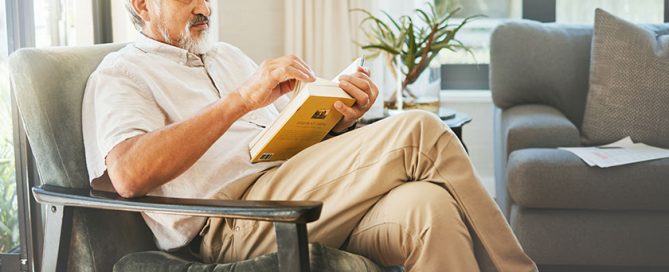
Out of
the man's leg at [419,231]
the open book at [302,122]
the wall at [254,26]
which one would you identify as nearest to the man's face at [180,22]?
the open book at [302,122]

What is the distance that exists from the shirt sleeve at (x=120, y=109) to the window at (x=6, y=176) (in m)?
0.80

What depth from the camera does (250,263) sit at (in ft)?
5.33

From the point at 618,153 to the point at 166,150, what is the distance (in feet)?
5.40

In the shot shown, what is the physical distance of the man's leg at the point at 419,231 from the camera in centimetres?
159

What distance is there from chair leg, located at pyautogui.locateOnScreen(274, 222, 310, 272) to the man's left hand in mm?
358

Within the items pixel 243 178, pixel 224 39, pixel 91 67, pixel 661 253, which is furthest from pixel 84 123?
pixel 224 39

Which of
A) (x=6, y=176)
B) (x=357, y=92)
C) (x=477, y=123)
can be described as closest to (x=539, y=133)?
(x=477, y=123)

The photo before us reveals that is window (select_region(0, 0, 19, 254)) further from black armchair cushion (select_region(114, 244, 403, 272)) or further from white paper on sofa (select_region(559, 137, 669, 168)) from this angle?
white paper on sofa (select_region(559, 137, 669, 168))

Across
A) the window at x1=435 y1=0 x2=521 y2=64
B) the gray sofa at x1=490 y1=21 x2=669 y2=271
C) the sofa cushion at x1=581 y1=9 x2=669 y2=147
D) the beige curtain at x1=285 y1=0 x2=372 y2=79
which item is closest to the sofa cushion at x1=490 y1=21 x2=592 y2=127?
the sofa cushion at x1=581 y1=9 x2=669 y2=147

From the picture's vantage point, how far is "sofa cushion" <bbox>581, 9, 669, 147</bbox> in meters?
2.96

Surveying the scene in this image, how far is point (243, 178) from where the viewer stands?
6.21ft

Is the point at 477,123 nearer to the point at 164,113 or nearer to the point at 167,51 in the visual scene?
the point at 167,51

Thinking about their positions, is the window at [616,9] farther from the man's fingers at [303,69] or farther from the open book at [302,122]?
the man's fingers at [303,69]

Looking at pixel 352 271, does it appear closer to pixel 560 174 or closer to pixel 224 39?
pixel 560 174
